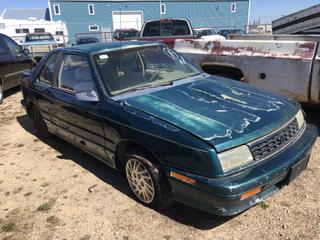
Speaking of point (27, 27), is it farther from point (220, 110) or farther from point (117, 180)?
point (220, 110)

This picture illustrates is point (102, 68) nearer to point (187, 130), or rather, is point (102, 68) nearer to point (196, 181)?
point (187, 130)

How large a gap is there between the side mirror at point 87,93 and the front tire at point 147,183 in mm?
746

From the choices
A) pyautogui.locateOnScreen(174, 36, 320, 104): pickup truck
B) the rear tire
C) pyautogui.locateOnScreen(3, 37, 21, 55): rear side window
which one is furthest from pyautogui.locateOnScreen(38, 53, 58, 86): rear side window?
pyautogui.locateOnScreen(3, 37, 21, 55): rear side window

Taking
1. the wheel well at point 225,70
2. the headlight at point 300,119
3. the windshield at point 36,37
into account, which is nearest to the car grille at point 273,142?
the headlight at point 300,119

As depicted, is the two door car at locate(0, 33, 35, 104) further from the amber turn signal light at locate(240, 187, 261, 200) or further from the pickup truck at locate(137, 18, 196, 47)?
the amber turn signal light at locate(240, 187, 261, 200)

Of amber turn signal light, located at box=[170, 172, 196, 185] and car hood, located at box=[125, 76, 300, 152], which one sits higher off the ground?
car hood, located at box=[125, 76, 300, 152]

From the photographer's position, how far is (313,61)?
4.43 metres

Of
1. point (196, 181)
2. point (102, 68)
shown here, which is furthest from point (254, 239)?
point (102, 68)

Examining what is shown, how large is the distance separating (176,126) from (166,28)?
9.13 metres

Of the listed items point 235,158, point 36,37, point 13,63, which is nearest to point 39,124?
point 235,158

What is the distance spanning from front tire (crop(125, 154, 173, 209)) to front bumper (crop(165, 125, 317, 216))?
0.16 m

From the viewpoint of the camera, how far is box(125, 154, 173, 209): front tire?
313cm

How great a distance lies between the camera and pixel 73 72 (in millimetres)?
4316

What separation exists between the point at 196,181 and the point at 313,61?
2.66 meters
